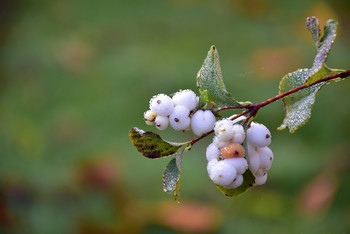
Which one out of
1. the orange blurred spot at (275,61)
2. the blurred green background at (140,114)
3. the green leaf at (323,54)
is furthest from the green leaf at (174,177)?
the orange blurred spot at (275,61)

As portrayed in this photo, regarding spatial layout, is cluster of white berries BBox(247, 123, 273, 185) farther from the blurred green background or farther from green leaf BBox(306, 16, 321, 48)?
the blurred green background

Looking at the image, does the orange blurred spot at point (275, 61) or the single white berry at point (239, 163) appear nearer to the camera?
the single white berry at point (239, 163)

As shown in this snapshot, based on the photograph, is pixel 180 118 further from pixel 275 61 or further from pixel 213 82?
pixel 275 61

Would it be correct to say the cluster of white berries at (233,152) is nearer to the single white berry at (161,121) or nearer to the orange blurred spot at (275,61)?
the single white berry at (161,121)

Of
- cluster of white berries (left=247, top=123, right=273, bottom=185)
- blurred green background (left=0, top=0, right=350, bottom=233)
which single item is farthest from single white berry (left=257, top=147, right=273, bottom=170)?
blurred green background (left=0, top=0, right=350, bottom=233)

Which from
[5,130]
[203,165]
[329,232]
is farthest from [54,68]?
[329,232]

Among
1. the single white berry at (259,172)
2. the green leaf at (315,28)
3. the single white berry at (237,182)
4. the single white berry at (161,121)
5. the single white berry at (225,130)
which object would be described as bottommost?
the single white berry at (237,182)

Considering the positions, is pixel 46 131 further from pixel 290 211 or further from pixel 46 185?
pixel 290 211
